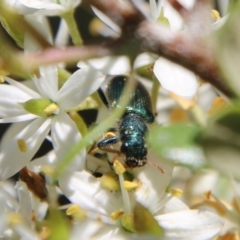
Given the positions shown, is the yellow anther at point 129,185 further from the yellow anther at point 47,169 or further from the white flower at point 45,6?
the white flower at point 45,6

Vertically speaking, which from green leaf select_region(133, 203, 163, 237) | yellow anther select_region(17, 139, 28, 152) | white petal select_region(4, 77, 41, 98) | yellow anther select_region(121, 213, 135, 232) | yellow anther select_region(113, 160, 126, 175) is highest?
white petal select_region(4, 77, 41, 98)

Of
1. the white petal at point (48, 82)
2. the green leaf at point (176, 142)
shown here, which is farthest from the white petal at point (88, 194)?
the green leaf at point (176, 142)

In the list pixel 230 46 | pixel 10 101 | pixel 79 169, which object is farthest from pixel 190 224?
pixel 230 46

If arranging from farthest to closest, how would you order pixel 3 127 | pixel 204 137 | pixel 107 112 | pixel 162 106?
1. pixel 3 127
2. pixel 162 106
3. pixel 107 112
4. pixel 204 137

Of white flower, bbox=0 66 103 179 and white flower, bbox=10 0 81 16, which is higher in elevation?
white flower, bbox=10 0 81 16

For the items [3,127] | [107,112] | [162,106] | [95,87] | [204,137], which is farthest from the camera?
[3,127]

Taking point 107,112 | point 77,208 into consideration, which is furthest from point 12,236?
point 107,112

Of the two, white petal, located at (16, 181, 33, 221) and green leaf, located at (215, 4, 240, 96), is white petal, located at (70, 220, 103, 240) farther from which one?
green leaf, located at (215, 4, 240, 96)

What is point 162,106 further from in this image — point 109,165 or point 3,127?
point 3,127

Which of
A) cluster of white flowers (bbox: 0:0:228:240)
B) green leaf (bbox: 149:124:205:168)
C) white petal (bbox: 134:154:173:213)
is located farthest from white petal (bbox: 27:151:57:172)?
green leaf (bbox: 149:124:205:168)
